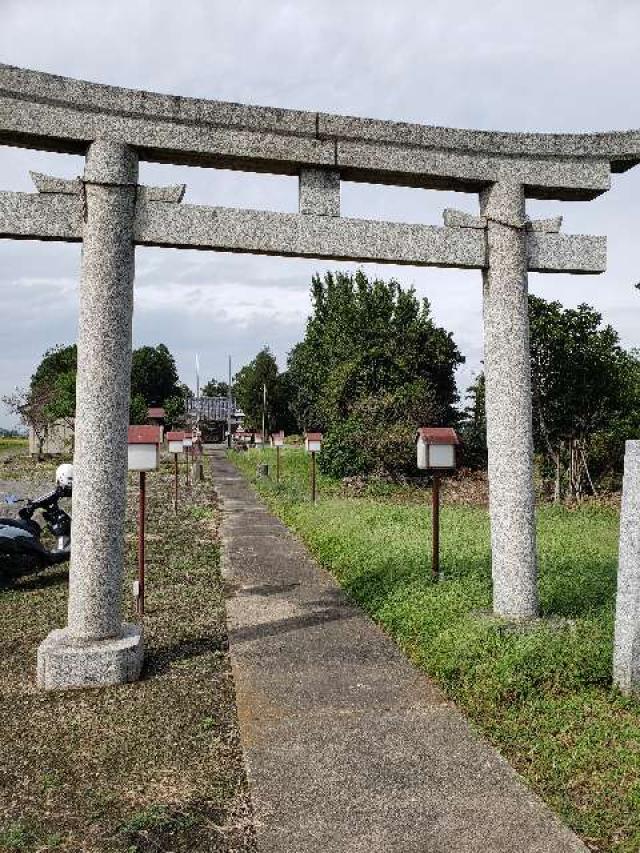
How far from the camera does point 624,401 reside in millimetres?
14742

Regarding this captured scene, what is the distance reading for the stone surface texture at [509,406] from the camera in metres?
5.44

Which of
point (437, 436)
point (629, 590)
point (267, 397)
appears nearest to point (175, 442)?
point (437, 436)

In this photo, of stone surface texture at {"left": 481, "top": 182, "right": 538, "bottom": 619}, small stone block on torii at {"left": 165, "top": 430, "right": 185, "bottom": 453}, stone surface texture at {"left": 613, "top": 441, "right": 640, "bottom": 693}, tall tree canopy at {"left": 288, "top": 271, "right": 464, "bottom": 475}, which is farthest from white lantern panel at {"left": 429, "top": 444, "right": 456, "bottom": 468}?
tall tree canopy at {"left": 288, "top": 271, "right": 464, "bottom": 475}

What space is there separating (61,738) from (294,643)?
2114mm

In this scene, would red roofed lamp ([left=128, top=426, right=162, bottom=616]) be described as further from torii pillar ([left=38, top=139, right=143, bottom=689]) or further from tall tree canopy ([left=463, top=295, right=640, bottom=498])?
tall tree canopy ([left=463, top=295, right=640, bottom=498])

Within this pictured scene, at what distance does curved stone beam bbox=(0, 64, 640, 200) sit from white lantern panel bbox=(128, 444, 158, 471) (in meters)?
2.72

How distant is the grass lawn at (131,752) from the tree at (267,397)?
150 feet

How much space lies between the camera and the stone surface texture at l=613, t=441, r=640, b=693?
4.31 metres

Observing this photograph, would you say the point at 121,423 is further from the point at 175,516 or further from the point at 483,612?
the point at 175,516

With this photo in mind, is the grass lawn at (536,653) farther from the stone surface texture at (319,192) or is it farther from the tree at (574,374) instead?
the tree at (574,374)

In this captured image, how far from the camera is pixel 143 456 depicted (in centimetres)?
662

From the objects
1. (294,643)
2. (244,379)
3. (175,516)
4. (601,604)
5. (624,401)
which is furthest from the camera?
(244,379)

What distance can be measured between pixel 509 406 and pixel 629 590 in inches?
67.3

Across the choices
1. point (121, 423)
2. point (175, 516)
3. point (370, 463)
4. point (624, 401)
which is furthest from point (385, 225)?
point (370, 463)
